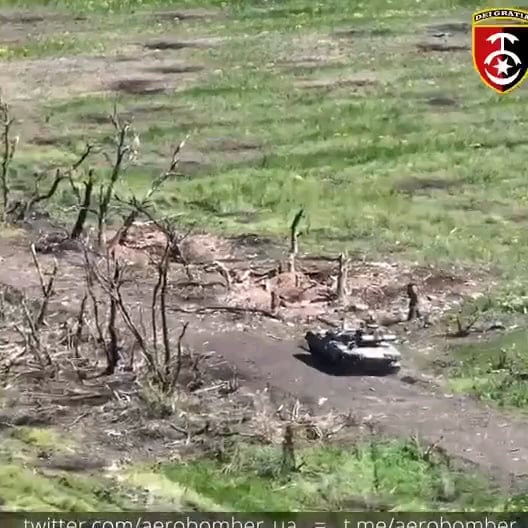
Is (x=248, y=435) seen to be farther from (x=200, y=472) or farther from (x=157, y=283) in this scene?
(x=157, y=283)

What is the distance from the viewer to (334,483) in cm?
338

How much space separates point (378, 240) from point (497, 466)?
2.82 feet

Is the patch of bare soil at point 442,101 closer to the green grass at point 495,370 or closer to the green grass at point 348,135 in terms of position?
the green grass at point 348,135

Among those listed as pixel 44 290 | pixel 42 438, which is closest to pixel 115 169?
pixel 44 290

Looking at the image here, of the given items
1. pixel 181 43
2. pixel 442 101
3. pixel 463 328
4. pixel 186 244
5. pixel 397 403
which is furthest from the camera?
pixel 181 43

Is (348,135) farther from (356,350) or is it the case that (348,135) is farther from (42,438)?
(42,438)

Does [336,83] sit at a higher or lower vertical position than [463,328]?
higher

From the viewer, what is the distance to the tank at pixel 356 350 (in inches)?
142

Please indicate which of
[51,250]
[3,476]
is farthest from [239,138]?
[3,476]

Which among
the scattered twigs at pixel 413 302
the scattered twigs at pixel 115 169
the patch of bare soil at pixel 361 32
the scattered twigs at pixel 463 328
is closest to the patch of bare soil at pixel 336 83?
the patch of bare soil at pixel 361 32

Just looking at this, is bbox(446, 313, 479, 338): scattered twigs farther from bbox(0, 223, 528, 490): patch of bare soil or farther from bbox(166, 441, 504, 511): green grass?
bbox(166, 441, 504, 511): green grass

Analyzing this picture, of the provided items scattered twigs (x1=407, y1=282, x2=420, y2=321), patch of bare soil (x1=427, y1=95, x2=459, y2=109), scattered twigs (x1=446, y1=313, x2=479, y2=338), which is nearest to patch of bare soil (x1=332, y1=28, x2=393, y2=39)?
patch of bare soil (x1=427, y1=95, x2=459, y2=109)

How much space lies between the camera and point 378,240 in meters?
3.93

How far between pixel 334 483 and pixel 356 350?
43 cm
